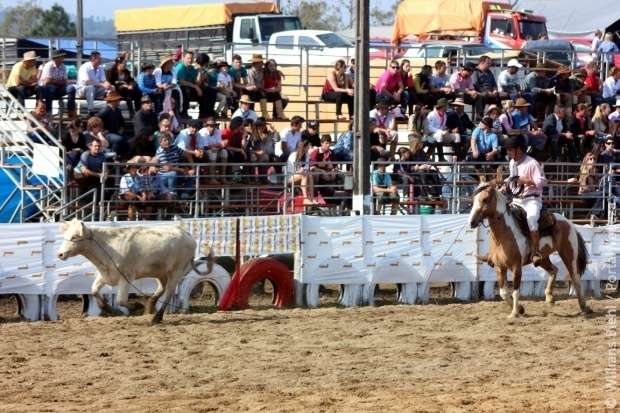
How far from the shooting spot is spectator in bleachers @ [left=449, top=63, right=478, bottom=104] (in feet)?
86.4

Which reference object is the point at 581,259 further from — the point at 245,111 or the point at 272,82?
the point at 272,82

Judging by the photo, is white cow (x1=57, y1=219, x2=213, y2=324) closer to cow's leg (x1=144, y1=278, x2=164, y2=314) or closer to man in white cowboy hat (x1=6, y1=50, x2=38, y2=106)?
cow's leg (x1=144, y1=278, x2=164, y2=314)

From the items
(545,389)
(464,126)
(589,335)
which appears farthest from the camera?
(464,126)

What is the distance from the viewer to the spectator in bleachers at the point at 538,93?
27016 mm

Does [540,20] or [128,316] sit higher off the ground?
[540,20]

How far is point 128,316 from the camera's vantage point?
56.1 feet

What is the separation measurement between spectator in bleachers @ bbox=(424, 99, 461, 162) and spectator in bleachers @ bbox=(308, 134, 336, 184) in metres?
2.37

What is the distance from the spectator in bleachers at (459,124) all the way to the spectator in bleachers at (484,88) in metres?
1.25

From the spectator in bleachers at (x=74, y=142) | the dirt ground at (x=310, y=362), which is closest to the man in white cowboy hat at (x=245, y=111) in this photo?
the spectator in bleachers at (x=74, y=142)

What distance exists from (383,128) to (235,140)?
3.16m

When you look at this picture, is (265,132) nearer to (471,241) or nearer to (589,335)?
(471,241)

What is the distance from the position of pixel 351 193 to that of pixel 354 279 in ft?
11.5

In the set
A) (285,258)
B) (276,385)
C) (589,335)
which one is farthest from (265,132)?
(276,385)

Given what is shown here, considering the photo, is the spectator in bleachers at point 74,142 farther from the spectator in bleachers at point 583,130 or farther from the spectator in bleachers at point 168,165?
the spectator in bleachers at point 583,130
